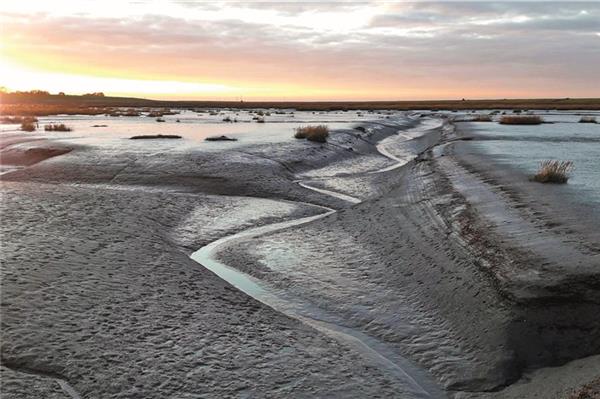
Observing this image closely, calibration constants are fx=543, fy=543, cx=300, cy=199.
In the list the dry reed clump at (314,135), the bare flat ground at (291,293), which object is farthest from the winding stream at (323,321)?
the dry reed clump at (314,135)

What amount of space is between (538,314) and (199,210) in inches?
403

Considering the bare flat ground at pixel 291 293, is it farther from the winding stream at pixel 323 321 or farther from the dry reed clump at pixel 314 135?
the dry reed clump at pixel 314 135

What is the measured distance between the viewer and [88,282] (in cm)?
845

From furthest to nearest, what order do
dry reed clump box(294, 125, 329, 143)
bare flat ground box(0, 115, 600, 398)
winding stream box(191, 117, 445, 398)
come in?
dry reed clump box(294, 125, 329, 143) < winding stream box(191, 117, 445, 398) < bare flat ground box(0, 115, 600, 398)

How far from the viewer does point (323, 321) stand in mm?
8016

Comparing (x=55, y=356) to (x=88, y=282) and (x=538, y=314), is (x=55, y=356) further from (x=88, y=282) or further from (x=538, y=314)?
(x=538, y=314)

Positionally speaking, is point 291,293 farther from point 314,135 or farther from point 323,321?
point 314,135

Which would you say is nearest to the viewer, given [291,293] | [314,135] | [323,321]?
[323,321]

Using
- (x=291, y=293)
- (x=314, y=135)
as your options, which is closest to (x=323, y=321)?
(x=291, y=293)

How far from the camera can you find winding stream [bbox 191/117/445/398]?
20.4 ft

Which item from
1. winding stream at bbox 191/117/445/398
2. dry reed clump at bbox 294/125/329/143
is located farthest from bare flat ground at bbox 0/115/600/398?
dry reed clump at bbox 294/125/329/143

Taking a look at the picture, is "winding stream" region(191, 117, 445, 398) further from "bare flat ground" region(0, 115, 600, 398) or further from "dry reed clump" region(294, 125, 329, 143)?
"dry reed clump" region(294, 125, 329, 143)

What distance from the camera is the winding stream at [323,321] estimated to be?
20.4 feet

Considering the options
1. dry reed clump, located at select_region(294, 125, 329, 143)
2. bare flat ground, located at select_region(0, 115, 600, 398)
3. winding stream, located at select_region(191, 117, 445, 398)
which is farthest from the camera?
dry reed clump, located at select_region(294, 125, 329, 143)
